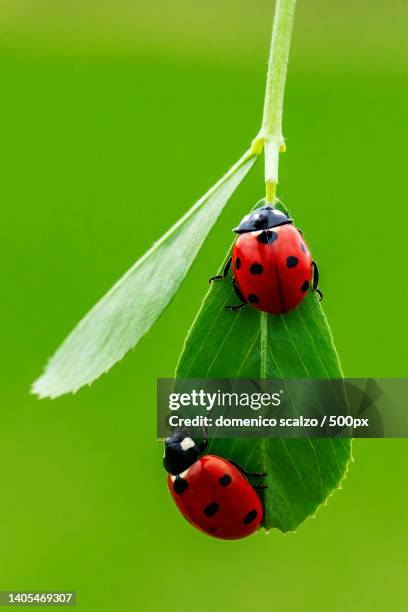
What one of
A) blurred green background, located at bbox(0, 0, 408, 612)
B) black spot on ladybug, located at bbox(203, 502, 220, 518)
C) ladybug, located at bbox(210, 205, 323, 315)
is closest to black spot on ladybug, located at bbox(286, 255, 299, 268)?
ladybug, located at bbox(210, 205, 323, 315)

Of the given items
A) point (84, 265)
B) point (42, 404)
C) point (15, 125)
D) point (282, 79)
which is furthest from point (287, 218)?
point (15, 125)

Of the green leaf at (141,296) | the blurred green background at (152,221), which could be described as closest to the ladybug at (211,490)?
the green leaf at (141,296)

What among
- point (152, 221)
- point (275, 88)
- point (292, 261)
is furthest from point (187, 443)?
point (152, 221)

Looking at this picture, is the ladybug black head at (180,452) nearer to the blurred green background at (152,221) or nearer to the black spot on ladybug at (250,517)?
the black spot on ladybug at (250,517)

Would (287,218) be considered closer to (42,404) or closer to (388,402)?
(388,402)

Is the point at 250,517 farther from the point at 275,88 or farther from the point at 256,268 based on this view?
the point at 275,88

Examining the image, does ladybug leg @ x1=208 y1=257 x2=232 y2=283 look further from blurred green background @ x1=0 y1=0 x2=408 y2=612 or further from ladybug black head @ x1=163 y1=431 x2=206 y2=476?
blurred green background @ x1=0 y1=0 x2=408 y2=612
